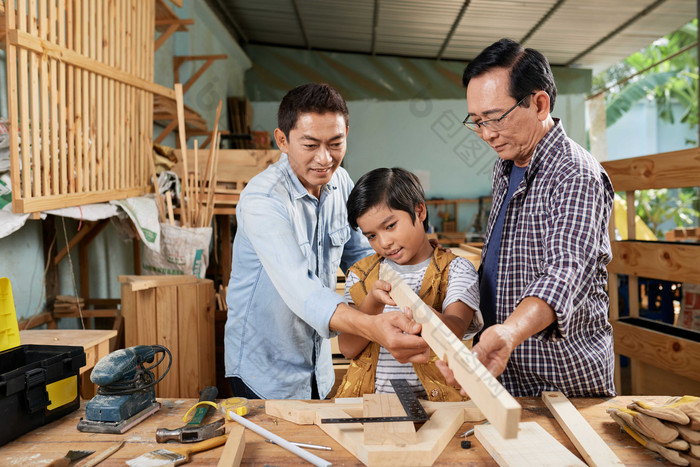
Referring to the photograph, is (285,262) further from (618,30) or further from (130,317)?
(618,30)

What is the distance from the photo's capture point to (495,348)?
4.31ft

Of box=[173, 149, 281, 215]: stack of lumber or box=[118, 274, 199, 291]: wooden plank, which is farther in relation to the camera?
box=[173, 149, 281, 215]: stack of lumber

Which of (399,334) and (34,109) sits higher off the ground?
(34,109)

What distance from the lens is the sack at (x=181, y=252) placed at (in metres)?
3.94

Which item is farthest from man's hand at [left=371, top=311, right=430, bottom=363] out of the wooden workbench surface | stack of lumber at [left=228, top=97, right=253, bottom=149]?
stack of lumber at [left=228, top=97, right=253, bottom=149]

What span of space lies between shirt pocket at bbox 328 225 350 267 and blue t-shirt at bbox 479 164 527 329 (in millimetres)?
638

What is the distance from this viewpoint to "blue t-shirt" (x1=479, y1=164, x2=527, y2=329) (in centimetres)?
196

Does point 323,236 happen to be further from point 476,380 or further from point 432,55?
point 432,55

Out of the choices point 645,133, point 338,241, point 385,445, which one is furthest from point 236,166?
point 645,133

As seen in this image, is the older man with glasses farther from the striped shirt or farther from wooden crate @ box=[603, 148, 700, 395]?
wooden crate @ box=[603, 148, 700, 395]

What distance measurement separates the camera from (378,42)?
1026 centimetres

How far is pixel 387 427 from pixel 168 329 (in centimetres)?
233

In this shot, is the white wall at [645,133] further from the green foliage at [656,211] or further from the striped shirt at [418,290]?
the striped shirt at [418,290]

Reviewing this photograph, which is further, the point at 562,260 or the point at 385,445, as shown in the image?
the point at 562,260
